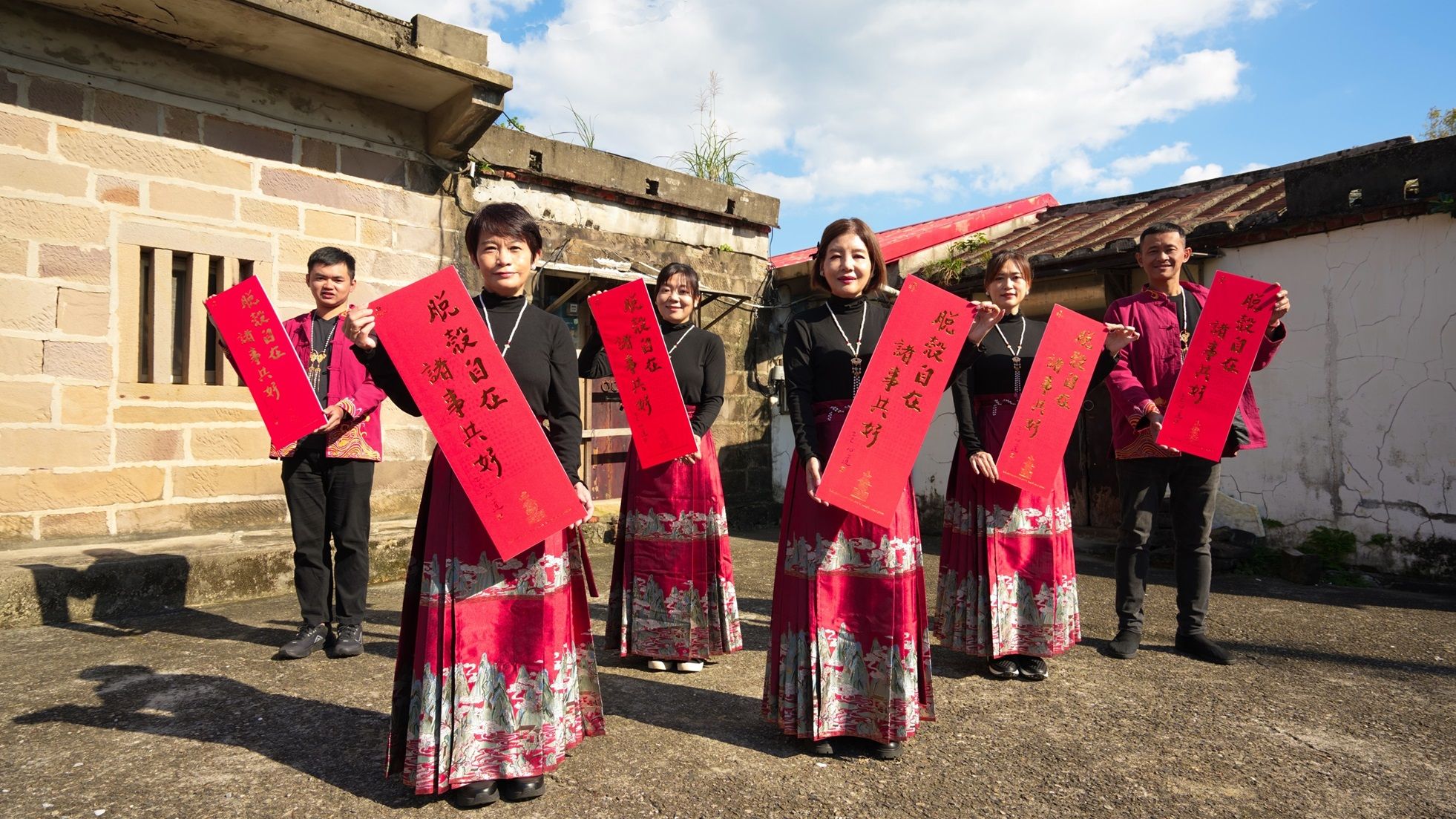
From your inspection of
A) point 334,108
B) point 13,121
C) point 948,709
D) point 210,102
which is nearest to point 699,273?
point 334,108

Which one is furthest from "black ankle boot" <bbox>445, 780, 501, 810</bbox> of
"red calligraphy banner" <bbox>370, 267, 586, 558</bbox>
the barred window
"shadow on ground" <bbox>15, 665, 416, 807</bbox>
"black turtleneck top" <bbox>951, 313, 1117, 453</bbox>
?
the barred window

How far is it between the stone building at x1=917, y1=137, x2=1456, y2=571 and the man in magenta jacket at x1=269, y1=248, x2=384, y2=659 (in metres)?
5.50

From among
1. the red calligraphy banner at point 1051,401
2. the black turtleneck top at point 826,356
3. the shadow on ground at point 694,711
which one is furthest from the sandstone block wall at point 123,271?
the red calligraphy banner at point 1051,401

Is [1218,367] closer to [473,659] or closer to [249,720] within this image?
[473,659]

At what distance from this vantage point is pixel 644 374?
11.4ft

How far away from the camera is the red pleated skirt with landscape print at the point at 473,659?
2209 millimetres

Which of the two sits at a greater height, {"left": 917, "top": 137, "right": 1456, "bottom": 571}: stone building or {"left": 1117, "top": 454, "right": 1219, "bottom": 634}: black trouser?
{"left": 917, "top": 137, "right": 1456, "bottom": 571}: stone building

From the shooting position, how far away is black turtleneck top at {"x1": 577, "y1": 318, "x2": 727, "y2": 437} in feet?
12.4

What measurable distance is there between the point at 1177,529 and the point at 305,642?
4.05 m

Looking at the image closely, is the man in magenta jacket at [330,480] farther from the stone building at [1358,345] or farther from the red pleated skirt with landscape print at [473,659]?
the stone building at [1358,345]

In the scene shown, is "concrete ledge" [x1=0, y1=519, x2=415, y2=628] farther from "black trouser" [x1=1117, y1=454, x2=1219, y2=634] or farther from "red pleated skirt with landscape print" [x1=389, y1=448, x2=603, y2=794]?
"black trouser" [x1=1117, y1=454, x2=1219, y2=634]

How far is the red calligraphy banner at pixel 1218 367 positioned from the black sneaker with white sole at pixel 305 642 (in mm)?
3853

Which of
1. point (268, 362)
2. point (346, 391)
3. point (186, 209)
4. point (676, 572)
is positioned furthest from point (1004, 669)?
point (186, 209)

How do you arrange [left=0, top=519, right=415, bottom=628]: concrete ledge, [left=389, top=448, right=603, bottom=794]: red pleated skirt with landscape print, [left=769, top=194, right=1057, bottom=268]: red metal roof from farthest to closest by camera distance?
[left=769, top=194, right=1057, bottom=268]: red metal roof
[left=0, top=519, right=415, bottom=628]: concrete ledge
[left=389, top=448, right=603, bottom=794]: red pleated skirt with landscape print
